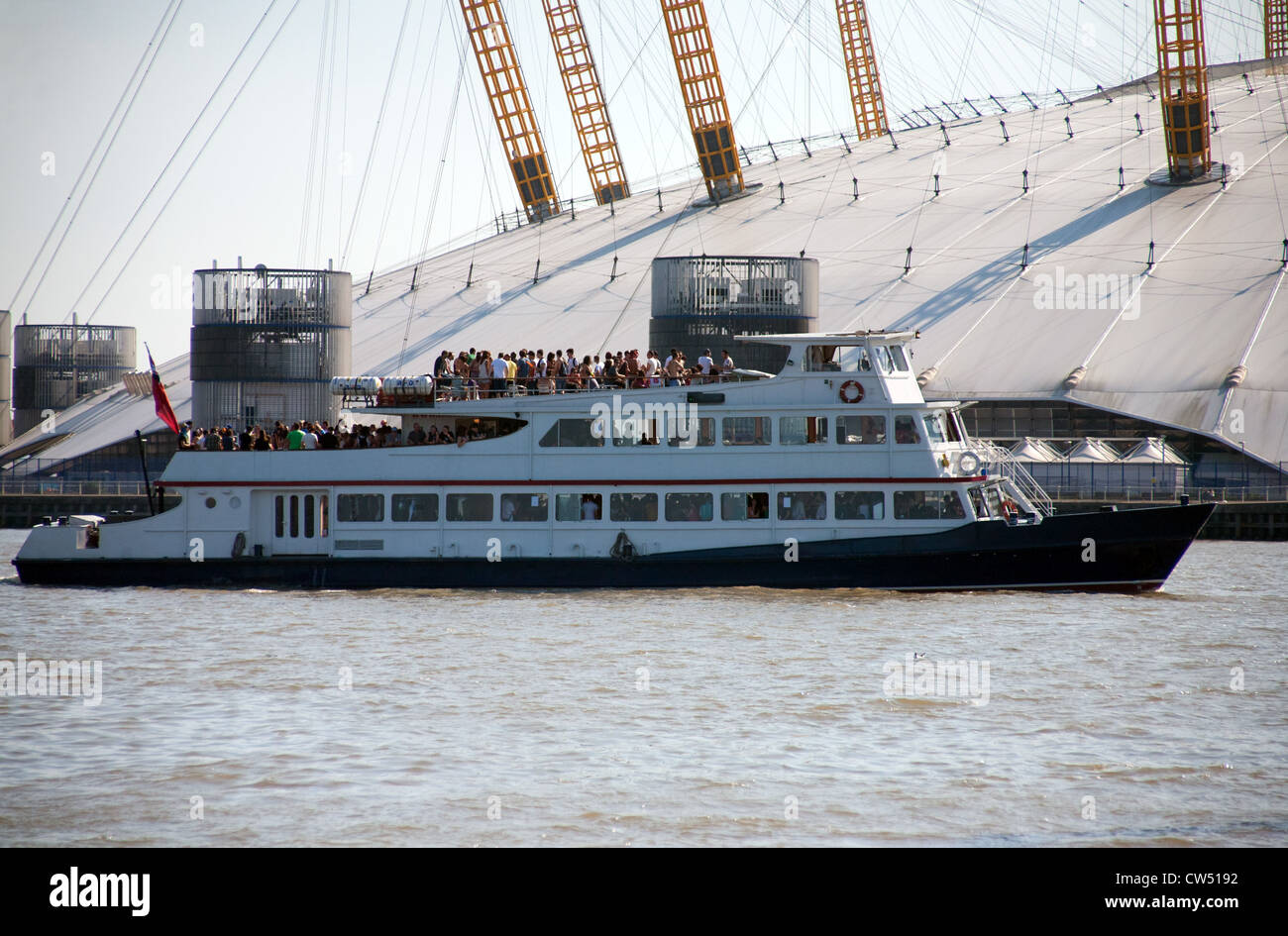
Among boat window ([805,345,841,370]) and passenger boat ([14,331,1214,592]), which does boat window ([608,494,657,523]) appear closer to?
passenger boat ([14,331,1214,592])

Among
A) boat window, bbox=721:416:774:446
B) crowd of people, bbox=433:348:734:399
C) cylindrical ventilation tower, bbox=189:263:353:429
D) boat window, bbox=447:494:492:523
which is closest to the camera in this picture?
boat window, bbox=721:416:774:446

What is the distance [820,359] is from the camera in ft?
115

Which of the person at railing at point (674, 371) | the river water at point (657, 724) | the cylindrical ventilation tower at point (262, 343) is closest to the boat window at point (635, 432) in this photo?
the person at railing at point (674, 371)

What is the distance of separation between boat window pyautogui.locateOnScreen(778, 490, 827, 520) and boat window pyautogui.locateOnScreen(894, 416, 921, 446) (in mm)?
2306

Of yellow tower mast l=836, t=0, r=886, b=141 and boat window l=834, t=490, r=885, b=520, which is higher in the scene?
yellow tower mast l=836, t=0, r=886, b=141

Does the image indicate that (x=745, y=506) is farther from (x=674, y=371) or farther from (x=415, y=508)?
(x=415, y=508)

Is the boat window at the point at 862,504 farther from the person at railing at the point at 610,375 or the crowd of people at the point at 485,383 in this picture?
the person at railing at the point at 610,375

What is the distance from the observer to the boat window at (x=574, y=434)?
35500 mm

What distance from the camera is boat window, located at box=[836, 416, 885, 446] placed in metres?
34.2

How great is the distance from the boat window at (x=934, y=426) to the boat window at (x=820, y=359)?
244 cm

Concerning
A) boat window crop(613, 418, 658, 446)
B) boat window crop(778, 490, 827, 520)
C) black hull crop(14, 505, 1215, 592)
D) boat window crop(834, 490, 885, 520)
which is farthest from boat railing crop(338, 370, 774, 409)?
black hull crop(14, 505, 1215, 592)

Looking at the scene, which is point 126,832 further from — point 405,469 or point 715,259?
point 715,259
